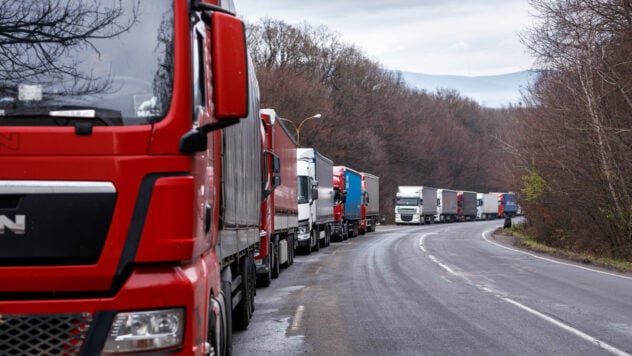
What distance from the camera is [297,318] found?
11977mm

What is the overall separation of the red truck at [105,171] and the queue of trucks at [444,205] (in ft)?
170

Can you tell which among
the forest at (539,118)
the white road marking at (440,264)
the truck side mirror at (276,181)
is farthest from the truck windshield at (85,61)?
the forest at (539,118)

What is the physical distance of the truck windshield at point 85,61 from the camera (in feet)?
15.6

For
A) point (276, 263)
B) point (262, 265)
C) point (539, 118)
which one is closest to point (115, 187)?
point (262, 265)

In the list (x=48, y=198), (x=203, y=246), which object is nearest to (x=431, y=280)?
(x=203, y=246)

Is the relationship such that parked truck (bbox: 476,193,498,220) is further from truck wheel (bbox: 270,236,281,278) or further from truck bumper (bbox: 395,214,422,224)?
truck wheel (bbox: 270,236,281,278)

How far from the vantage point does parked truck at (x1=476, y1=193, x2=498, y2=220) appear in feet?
348

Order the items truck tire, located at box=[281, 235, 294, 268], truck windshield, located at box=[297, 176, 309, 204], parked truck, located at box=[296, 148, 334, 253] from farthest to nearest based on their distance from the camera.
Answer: parked truck, located at box=[296, 148, 334, 253]
truck windshield, located at box=[297, 176, 309, 204]
truck tire, located at box=[281, 235, 294, 268]

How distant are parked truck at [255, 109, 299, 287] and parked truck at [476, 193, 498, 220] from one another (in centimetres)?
8420

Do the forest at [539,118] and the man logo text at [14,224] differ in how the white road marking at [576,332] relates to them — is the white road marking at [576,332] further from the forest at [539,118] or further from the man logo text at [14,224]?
the forest at [539,118]

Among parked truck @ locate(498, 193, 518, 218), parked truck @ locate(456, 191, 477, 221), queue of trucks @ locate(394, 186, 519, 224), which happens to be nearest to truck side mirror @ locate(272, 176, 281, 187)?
queue of trucks @ locate(394, 186, 519, 224)

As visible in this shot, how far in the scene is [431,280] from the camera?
18.3 metres

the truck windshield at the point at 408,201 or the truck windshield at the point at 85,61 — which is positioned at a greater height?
the truck windshield at the point at 85,61

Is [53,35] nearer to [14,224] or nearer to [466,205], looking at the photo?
[14,224]
